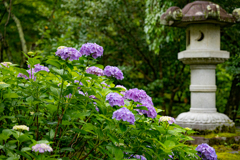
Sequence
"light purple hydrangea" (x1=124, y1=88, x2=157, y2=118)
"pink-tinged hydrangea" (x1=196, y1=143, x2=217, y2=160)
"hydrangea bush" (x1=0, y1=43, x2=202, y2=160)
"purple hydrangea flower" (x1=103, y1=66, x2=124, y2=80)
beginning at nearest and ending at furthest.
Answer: "hydrangea bush" (x1=0, y1=43, x2=202, y2=160) → "light purple hydrangea" (x1=124, y1=88, x2=157, y2=118) → "purple hydrangea flower" (x1=103, y1=66, x2=124, y2=80) → "pink-tinged hydrangea" (x1=196, y1=143, x2=217, y2=160)

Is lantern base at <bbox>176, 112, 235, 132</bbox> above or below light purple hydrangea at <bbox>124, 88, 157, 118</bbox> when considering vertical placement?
below

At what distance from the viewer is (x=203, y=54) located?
5395mm

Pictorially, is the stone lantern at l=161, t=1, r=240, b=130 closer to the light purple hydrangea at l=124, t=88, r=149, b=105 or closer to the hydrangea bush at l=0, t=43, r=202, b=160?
the hydrangea bush at l=0, t=43, r=202, b=160

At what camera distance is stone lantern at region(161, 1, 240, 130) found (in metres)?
5.29

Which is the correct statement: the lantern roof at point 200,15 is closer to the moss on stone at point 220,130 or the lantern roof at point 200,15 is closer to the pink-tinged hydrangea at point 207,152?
the moss on stone at point 220,130

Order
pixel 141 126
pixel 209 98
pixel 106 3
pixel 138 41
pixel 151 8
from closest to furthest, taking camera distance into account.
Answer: pixel 141 126 → pixel 209 98 → pixel 151 8 → pixel 106 3 → pixel 138 41

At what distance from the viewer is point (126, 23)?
8.55 m

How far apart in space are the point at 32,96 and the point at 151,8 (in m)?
5.92

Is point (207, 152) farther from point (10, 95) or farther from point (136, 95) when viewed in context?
point (10, 95)

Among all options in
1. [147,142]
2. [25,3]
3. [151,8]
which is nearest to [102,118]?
[147,142]

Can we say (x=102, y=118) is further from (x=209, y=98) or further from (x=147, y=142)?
(x=209, y=98)

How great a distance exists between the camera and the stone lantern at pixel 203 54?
529 cm

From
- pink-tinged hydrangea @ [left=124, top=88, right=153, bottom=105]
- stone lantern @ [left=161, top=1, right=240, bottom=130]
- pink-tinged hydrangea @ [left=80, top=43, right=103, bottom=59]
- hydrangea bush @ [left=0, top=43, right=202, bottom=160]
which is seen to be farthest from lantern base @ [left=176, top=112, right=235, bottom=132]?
pink-tinged hydrangea @ [left=80, top=43, right=103, bottom=59]

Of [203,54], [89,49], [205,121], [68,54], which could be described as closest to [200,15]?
[203,54]
